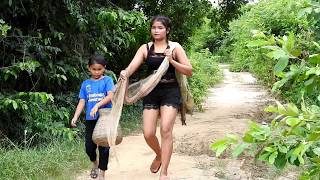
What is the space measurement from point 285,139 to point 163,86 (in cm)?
300

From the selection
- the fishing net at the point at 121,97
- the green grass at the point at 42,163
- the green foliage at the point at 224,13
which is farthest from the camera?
the green foliage at the point at 224,13

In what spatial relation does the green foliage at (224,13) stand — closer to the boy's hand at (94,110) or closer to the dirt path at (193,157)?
the dirt path at (193,157)

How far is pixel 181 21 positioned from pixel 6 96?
22.9ft

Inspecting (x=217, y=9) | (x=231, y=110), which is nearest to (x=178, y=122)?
(x=231, y=110)

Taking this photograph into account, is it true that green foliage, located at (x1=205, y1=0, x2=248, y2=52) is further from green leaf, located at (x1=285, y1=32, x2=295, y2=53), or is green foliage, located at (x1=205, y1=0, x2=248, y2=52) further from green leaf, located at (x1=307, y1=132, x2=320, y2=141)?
green leaf, located at (x1=307, y1=132, x2=320, y2=141)

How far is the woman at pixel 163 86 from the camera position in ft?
15.9

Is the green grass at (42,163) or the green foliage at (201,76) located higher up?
Result: the green grass at (42,163)

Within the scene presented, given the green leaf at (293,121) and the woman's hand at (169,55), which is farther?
the woman's hand at (169,55)

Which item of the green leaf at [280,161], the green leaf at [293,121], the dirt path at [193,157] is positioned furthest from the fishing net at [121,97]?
the green leaf at [293,121]

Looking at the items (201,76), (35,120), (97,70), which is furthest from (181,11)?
(97,70)

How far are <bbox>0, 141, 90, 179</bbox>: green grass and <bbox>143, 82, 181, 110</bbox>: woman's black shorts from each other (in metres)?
1.44

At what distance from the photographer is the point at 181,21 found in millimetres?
12883

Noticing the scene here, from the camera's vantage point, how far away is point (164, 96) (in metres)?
4.91

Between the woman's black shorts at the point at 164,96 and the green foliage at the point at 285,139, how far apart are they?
9.60 feet
